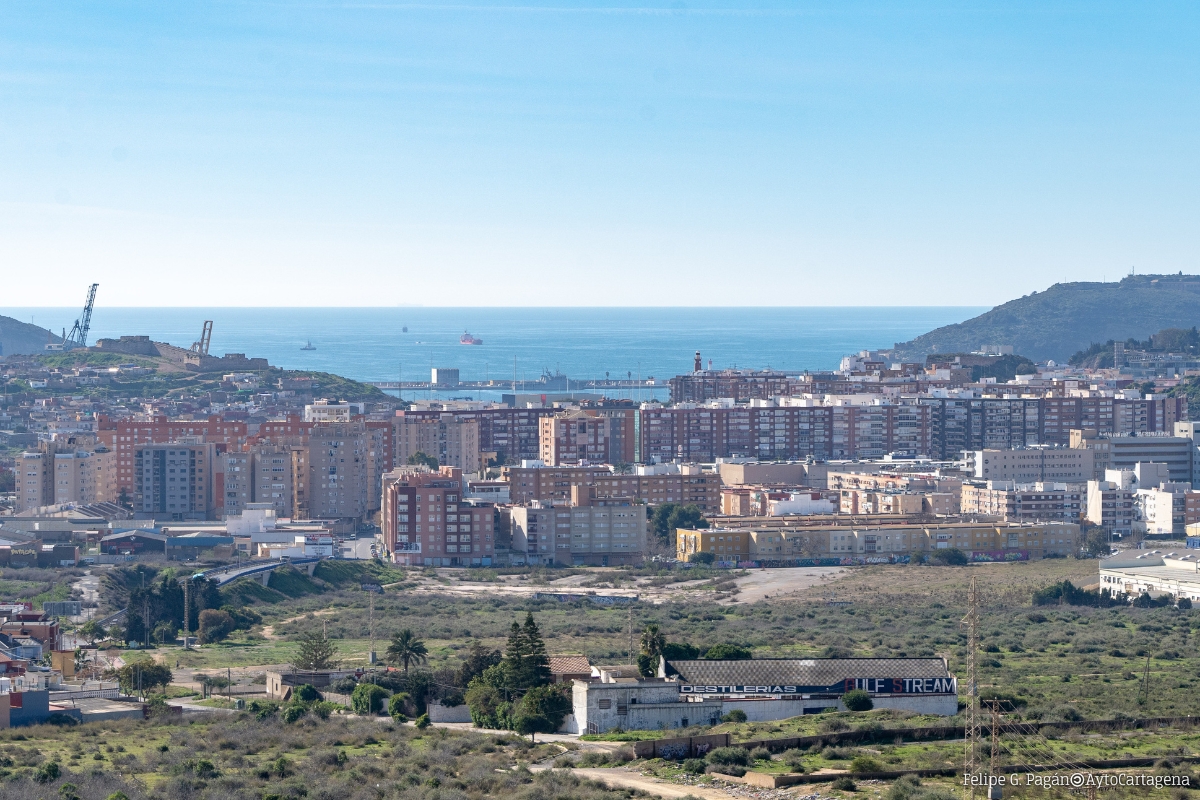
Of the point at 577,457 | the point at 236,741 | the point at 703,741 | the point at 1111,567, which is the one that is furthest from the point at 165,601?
the point at 577,457

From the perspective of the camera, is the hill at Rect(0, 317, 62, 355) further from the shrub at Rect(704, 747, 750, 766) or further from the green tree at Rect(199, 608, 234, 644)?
the shrub at Rect(704, 747, 750, 766)

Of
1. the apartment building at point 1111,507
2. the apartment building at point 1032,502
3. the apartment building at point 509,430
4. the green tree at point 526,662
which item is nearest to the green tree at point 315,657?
the green tree at point 526,662

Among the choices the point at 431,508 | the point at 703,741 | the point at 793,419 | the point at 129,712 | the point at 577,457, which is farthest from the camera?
the point at 793,419

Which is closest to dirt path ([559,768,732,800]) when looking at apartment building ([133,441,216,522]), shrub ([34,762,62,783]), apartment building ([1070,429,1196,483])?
shrub ([34,762,62,783])

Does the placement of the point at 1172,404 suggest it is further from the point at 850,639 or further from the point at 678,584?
the point at 850,639

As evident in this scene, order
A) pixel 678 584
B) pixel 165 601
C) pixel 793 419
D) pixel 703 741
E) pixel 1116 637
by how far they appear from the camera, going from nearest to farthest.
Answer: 1. pixel 703 741
2. pixel 1116 637
3. pixel 165 601
4. pixel 678 584
5. pixel 793 419

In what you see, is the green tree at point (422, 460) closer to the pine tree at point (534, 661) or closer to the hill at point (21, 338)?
the pine tree at point (534, 661)

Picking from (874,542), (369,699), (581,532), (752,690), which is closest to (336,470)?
(581,532)

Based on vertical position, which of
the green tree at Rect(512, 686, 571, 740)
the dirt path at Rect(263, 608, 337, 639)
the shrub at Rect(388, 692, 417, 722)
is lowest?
the dirt path at Rect(263, 608, 337, 639)
